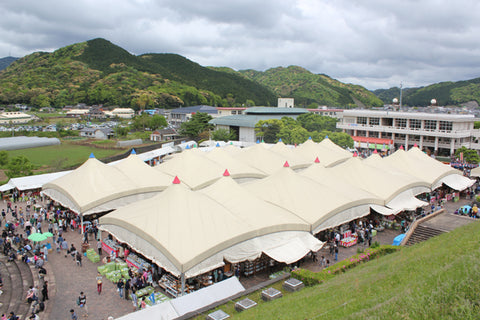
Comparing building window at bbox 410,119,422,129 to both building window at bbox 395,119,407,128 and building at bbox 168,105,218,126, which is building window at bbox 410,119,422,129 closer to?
building window at bbox 395,119,407,128

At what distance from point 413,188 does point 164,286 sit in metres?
14.8

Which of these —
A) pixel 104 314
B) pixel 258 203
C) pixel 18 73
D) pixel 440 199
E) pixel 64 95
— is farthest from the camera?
pixel 18 73

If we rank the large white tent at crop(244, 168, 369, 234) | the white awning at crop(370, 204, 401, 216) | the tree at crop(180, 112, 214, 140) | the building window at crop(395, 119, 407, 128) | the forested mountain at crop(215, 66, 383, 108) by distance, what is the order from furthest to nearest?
the forested mountain at crop(215, 66, 383, 108), the tree at crop(180, 112, 214, 140), the building window at crop(395, 119, 407, 128), the white awning at crop(370, 204, 401, 216), the large white tent at crop(244, 168, 369, 234)

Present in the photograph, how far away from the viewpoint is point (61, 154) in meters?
40.5

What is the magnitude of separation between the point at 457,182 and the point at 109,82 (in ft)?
354

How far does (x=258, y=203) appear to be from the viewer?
1452cm

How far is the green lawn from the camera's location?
4.78m

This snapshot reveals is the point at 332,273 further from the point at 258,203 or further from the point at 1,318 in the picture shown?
the point at 1,318

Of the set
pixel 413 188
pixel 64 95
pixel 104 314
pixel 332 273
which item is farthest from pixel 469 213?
pixel 64 95

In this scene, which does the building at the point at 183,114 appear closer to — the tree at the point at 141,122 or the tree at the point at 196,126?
the tree at the point at 141,122

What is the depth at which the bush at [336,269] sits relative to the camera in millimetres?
10398

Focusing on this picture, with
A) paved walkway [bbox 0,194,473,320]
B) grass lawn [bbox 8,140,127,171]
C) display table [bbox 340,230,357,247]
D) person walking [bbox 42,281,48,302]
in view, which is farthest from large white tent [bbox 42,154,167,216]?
grass lawn [bbox 8,140,127,171]

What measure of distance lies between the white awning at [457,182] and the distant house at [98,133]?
4754 cm

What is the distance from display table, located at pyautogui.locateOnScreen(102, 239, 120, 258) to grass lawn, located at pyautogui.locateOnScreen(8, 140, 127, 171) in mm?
20857
